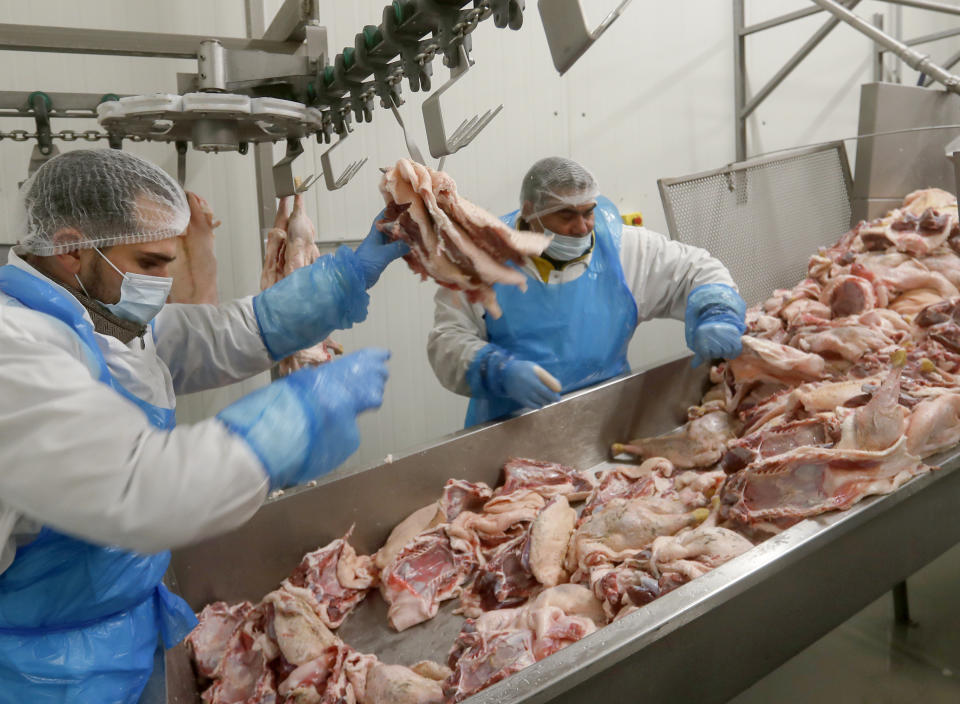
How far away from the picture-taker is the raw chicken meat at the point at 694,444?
2650 mm

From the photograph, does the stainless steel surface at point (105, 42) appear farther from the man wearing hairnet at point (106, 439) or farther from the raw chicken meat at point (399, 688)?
the raw chicken meat at point (399, 688)

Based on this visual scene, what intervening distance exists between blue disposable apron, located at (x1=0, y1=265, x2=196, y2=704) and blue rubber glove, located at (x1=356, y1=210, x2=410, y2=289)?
783 millimetres

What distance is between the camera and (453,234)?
1.77m

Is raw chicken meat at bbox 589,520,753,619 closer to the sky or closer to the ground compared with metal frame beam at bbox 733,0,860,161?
closer to the ground

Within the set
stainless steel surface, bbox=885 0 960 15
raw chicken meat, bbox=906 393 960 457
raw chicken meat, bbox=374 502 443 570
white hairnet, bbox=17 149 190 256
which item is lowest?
raw chicken meat, bbox=374 502 443 570

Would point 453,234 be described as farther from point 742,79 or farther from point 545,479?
point 742,79

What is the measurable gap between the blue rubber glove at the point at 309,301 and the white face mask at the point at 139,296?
496 millimetres

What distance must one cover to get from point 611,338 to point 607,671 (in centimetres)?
197

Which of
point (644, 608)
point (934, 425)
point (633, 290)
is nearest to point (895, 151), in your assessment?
point (633, 290)

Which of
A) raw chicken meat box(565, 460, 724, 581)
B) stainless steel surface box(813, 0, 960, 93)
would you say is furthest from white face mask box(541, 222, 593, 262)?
stainless steel surface box(813, 0, 960, 93)

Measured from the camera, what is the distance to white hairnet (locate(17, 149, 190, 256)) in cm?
142

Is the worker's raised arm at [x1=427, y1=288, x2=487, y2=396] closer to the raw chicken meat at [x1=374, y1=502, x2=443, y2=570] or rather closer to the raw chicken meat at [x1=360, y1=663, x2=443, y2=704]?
the raw chicken meat at [x1=374, y1=502, x2=443, y2=570]

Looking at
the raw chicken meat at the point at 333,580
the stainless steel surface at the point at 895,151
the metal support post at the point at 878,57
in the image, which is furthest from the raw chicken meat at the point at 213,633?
the metal support post at the point at 878,57

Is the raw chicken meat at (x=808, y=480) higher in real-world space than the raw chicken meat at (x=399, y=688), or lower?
higher
